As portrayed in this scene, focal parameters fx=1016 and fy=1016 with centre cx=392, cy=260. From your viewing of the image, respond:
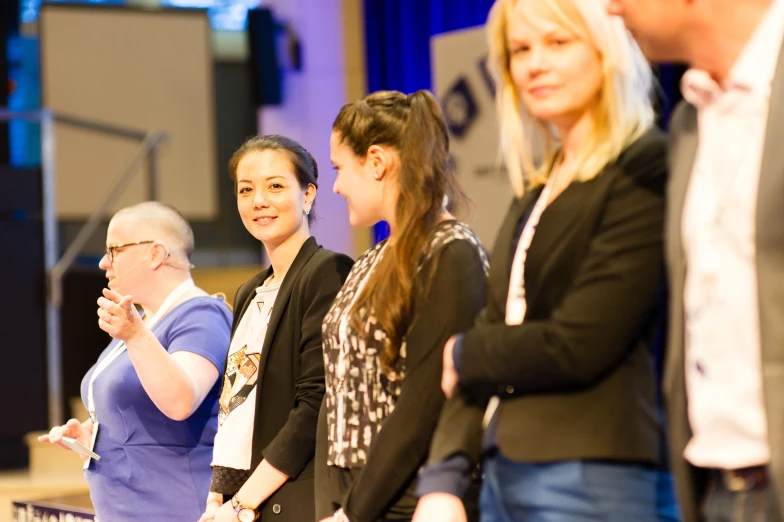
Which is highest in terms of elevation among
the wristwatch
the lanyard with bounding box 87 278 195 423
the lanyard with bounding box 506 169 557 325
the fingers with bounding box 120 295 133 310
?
the lanyard with bounding box 506 169 557 325

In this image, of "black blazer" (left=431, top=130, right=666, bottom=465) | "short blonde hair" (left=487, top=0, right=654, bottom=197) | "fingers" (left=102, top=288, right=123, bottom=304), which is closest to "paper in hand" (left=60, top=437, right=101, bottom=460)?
"fingers" (left=102, top=288, right=123, bottom=304)

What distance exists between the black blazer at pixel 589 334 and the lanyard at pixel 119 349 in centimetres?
155

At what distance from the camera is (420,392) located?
1654 mm

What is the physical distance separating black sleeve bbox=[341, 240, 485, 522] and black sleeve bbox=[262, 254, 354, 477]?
0.41 metres

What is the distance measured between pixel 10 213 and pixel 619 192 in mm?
4812

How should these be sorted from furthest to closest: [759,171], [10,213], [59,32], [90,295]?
[59,32]
[90,295]
[10,213]
[759,171]

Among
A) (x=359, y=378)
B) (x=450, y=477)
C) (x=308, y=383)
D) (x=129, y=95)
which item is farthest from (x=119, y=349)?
(x=129, y=95)

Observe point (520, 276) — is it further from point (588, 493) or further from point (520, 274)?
point (588, 493)

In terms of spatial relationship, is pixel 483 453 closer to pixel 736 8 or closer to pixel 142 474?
pixel 736 8

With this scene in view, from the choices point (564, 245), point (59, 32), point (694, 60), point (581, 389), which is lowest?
point (581, 389)

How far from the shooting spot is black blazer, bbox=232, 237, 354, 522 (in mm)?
2117

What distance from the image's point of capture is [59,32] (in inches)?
305

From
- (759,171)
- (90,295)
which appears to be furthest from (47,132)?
(759,171)

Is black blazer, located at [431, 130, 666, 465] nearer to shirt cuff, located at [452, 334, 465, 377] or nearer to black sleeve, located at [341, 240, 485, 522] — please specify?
shirt cuff, located at [452, 334, 465, 377]
